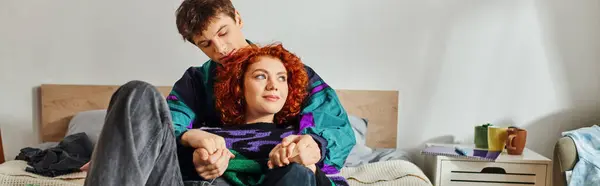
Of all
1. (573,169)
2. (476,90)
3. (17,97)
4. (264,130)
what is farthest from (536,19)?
(17,97)

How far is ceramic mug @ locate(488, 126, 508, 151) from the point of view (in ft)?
8.25

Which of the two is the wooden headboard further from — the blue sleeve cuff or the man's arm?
the blue sleeve cuff

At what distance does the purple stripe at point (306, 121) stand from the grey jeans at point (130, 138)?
1.59 feet

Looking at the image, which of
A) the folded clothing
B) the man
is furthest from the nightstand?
the folded clothing

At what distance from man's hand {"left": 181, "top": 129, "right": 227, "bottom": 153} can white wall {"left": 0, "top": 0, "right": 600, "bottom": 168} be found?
1478 millimetres

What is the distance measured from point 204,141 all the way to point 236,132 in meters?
0.17

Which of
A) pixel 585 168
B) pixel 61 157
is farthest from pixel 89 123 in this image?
pixel 585 168

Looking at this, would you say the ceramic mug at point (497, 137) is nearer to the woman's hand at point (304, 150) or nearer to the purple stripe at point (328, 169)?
the purple stripe at point (328, 169)

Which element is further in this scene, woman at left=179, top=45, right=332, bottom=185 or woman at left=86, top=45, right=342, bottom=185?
woman at left=179, top=45, right=332, bottom=185

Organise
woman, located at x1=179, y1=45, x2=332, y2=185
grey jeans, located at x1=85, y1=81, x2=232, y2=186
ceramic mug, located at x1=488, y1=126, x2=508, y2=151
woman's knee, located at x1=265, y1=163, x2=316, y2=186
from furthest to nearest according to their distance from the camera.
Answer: ceramic mug, located at x1=488, y1=126, x2=508, y2=151 → woman, located at x1=179, y1=45, x2=332, y2=185 → woman's knee, located at x1=265, y1=163, x2=316, y2=186 → grey jeans, located at x1=85, y1=81, x2=232, y2=186

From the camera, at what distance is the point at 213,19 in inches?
62.7

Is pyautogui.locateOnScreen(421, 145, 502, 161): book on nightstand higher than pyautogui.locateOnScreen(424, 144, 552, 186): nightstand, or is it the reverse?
pyautogui.locateOnScreen(421, 145, 502, 161): book on nightstand

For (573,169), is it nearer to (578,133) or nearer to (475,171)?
(578,133)

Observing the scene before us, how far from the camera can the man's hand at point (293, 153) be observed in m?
1.37
